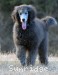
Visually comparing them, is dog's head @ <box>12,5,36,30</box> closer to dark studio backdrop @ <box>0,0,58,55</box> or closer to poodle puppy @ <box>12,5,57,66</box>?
poodle puppy @ <box>12,5,57,66</box>

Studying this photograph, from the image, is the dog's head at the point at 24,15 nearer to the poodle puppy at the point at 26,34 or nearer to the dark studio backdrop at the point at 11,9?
the poodle puppy at the point at 26,34

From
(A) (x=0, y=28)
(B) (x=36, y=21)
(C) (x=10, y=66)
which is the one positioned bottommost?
(A) (x=0, y=28)

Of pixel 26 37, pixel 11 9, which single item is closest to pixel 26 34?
pixel 26 37

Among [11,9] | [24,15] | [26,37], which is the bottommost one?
[11,9]

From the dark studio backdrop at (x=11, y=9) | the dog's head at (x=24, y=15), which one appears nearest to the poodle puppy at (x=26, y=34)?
the dog's head at (x=24, y=15)

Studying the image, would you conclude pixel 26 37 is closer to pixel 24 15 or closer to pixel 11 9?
pixel 24 15

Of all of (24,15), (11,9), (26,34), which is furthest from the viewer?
(11,9)

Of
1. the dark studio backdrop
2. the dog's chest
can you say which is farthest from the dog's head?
the dark studio backdrop

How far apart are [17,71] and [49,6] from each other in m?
19.3

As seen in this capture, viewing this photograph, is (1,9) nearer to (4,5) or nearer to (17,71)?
(4,5)

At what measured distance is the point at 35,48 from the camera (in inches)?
464

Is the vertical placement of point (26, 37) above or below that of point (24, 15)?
below

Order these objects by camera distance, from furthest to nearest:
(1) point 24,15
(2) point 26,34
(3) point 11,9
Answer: (3) point 11,9 < (2) point 26,34 < (1) point 24,15

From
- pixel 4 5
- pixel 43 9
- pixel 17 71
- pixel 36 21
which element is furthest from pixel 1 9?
pixel 17 71
